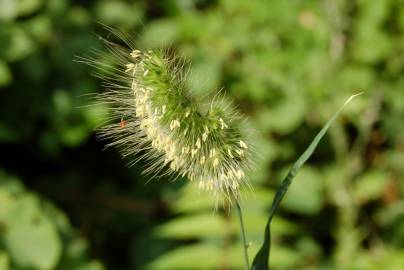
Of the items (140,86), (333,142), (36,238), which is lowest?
(333,142)

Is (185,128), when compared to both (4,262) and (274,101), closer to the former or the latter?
(4,262)

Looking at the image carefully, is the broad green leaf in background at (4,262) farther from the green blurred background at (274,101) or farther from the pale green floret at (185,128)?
the pale green floret at (185,128)

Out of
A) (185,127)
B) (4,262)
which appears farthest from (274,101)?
(185,127)

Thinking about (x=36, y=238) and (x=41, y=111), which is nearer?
(x=36, y=238)

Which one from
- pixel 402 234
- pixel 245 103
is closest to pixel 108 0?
pixel 245 103

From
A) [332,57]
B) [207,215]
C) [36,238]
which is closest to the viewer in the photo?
[36,238]

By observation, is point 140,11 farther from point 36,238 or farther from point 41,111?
point 36,238
